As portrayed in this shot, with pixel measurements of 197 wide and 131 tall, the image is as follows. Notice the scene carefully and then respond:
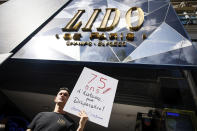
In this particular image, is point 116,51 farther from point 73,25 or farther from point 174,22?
point 73,25

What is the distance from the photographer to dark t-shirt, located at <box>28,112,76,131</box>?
235 cm

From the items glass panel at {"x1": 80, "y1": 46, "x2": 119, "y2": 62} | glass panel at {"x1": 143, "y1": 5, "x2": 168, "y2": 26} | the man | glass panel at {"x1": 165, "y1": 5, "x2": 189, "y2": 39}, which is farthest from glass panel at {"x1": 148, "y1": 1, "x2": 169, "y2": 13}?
the man

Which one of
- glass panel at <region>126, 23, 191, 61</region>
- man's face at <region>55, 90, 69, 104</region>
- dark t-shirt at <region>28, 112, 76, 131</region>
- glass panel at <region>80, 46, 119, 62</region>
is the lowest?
dark t-shirt at <region>28, 112, 76, 131</region>

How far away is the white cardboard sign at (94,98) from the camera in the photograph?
82.5 inches

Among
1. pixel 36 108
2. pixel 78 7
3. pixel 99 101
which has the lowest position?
pixel 36 108

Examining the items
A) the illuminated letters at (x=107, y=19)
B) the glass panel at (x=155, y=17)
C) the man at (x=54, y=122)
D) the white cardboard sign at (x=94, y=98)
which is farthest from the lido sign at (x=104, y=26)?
the man at (x=54, y=122)

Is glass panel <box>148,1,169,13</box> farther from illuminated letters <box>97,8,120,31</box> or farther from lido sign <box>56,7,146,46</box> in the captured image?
illuminated letters <box>97,8,120,31</box>

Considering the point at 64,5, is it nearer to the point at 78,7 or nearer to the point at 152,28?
the point at 78,7

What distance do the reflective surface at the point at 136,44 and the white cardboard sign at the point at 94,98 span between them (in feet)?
2.69

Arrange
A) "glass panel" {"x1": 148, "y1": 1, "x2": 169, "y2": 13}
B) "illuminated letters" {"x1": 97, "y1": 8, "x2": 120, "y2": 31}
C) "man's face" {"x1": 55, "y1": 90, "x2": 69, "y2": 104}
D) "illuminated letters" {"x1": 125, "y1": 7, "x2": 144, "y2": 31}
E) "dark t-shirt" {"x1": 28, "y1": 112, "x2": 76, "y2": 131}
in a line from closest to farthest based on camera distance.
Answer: "dark t-shirt" {"x1": 28, "y1": 112, "x2": 76, "y2": 131}, "man's face" {"x1": 55, "y1": 90, "x2": 69, "y2": 104}, "illuminated letters" {"x1": 125, "y1": 7, "x2": 144, "y2": 31}, "illuminated letters" {"x1": 97, "y1": 8, "x2": 120, "y2": 31}, "glass panel" {"x1": 148, "y1": 1, "x2": 169, "y2": 13}

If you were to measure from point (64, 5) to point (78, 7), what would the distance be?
754 mm

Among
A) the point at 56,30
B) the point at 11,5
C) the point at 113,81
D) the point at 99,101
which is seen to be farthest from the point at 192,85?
the point at 11,5

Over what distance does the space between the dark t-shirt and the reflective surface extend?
4.05 ft

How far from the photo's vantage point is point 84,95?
7.52 feet
